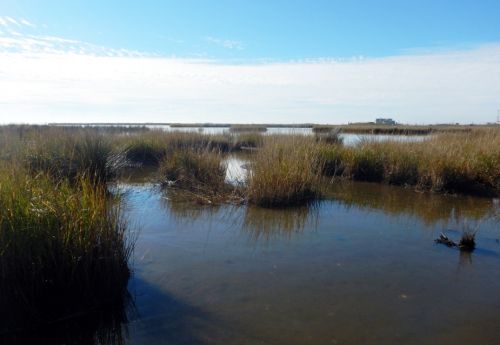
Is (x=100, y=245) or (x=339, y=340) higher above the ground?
(x=100, y=245)

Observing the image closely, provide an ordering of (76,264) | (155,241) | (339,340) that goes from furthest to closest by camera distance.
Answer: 1. (155,241)
2. (76,264)
3. (339,340)

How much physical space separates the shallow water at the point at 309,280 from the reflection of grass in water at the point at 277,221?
2cm

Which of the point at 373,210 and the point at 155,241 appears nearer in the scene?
the point at 155,241

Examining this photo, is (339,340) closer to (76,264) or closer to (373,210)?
(76,264)

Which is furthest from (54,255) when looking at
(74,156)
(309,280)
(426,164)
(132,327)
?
(426,164)

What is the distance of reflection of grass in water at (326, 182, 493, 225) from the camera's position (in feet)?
22.0

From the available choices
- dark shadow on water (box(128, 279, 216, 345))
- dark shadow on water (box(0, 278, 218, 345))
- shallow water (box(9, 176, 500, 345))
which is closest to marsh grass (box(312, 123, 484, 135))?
shallow water (box(9, 176, 500, 345))

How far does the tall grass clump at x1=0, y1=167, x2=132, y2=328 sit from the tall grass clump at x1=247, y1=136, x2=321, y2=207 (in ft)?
12.3

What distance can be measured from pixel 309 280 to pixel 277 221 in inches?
89.8

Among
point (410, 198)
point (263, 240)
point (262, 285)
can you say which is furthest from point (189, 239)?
point (410, 198)

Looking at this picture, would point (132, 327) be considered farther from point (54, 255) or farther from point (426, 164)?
point (426, 164)

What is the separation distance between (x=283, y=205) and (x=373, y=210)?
62.8 inches

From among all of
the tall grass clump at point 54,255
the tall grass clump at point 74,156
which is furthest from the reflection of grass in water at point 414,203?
the tall grass clump at point 54,255

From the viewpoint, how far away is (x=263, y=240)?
5215mm
